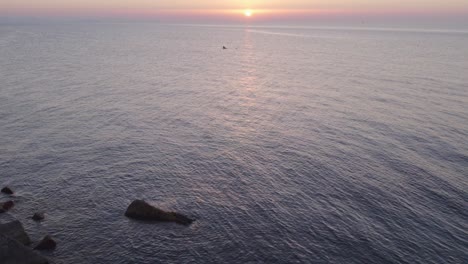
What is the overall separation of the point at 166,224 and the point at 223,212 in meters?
7.18

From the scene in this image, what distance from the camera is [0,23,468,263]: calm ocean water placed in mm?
38719

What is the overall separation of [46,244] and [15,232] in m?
3.54

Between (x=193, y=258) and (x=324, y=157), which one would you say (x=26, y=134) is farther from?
(x=324, y=157)

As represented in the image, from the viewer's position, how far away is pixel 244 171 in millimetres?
56562

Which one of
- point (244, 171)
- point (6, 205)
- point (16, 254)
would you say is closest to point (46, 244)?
point (16, 254)

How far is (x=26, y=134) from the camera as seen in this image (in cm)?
6981

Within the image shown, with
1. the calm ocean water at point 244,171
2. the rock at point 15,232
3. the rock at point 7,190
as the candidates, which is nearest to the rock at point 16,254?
the rock at point 15,232

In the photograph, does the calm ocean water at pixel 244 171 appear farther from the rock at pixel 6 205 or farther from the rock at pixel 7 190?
the rock at pixel 7 190

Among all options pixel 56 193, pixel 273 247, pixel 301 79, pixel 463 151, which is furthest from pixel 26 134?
pixel 301 79

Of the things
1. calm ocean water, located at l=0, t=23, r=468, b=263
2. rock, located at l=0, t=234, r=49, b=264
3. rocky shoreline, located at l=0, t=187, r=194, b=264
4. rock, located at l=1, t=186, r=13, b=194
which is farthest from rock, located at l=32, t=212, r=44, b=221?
rock, located at l=1, t=186, r=13, b=194

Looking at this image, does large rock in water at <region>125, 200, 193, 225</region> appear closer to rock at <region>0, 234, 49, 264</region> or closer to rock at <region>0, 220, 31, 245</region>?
rock at <region>0, 220, 31, 245</region>

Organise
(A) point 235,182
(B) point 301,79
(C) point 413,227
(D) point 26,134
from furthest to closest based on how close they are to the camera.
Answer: (B) point 301,79 → (D) point 26,134 → (A) point 235,182 → (C) point 413,227

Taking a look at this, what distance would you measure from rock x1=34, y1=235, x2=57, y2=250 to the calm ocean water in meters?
0.84

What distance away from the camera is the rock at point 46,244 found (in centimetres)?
3633
